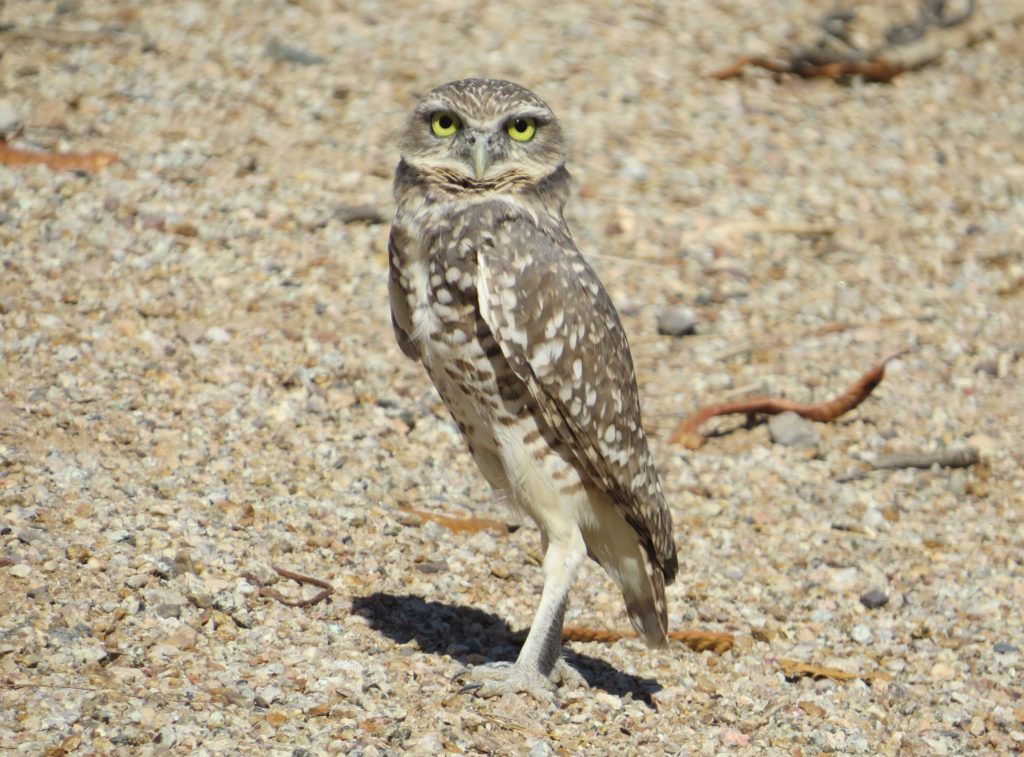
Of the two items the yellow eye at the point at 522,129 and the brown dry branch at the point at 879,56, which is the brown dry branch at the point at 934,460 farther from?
the brown dry branch at the point at 879,56

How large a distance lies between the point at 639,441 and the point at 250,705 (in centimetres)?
168

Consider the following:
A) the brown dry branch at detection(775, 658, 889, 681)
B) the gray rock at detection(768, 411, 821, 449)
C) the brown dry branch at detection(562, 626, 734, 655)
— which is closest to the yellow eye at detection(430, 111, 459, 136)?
the brown dry branch at detection(562, 626, 734, 655)

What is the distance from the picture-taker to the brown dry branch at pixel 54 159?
24.7 ft

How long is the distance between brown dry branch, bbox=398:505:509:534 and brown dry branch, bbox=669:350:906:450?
48.6 inches

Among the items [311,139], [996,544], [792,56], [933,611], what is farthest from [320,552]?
[792,56]

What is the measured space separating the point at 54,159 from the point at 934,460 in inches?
192

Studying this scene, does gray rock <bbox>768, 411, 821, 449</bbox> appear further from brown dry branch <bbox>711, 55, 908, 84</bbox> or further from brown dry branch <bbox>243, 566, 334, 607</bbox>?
brown dry branch <bbox>711, 55, 908, 84</bbox>

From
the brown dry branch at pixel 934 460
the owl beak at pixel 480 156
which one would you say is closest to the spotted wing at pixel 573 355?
the owl beak at pixel 480 156

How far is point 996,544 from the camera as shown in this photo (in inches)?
251

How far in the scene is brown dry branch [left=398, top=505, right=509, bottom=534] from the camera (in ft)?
19.3

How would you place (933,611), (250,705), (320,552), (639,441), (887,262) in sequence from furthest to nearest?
1. (887,262)
2. (933,611)
3. (320,552)
4. (639,441)
5. (250,705)

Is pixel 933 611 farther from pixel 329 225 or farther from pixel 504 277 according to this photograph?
pixel 329 225

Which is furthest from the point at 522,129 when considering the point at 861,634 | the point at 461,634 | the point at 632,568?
the point at 861,634

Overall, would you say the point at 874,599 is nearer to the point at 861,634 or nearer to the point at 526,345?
the point at 861,634
